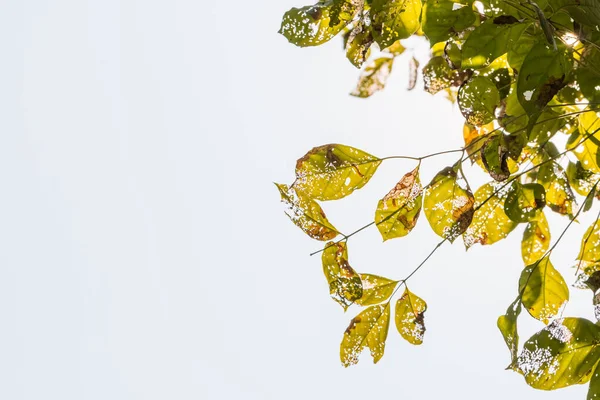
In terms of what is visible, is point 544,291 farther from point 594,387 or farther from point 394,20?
point 394,20

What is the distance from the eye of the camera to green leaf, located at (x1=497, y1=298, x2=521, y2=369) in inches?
16.0

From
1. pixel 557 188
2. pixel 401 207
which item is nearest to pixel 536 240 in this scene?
pixel 557 188

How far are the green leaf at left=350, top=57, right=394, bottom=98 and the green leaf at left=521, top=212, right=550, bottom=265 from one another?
195 mm

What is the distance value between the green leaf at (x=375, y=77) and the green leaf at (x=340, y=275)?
0.21 meters

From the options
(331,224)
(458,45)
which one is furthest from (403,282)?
(458,45)

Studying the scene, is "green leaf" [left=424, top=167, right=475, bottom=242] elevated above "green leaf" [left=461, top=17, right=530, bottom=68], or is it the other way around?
"green leaf" [left=461, top=17, right=530, bottom=68]

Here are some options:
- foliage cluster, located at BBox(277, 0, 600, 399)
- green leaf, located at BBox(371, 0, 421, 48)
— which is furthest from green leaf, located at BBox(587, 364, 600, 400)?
green leaf, located at BBox(371, 0, 421, 48)

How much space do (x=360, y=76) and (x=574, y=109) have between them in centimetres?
20

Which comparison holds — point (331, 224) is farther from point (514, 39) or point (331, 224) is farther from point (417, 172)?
point (514, 39)

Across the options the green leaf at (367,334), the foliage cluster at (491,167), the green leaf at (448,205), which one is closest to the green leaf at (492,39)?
the foliage cluster at (491,167)

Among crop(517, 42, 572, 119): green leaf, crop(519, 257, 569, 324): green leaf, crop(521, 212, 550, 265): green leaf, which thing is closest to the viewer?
crop(517, 42, 572, 119): green leaf

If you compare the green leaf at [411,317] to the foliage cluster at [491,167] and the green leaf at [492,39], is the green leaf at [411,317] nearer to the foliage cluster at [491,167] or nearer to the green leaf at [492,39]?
the foliage cluster at [491,167]

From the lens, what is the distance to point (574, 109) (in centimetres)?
53

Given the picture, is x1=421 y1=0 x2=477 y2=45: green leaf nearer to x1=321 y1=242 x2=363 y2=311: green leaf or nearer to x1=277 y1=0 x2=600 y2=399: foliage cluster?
x1=277 y1=0 x2=600 y2=399: foliage cluster
